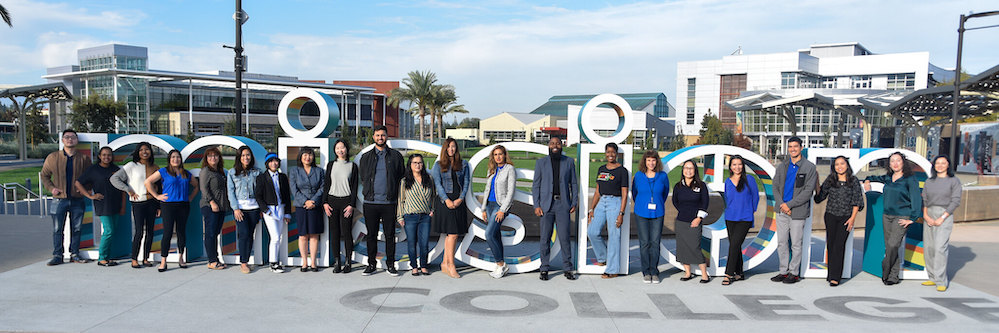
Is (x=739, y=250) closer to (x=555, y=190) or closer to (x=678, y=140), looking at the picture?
(x=555, y=190)

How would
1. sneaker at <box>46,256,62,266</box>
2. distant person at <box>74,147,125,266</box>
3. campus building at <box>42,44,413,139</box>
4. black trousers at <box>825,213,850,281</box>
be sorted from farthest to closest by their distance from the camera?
campus building at <box>42,44,413,139</box> < sneaker at <box>46,256,62,266</box> < distant person at <box>74,147,125,266</box> < black trousers at <box>825,213,850,281</box>

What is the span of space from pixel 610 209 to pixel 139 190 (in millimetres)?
5384

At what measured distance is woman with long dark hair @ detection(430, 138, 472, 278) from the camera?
6.50 meters

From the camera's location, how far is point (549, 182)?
654 cm

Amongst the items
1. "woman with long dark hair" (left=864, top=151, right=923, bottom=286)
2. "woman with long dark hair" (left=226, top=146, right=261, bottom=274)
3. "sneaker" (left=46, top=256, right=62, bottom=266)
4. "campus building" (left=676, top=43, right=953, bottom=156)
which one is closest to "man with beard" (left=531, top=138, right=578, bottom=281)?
"woman with long dark hair" (left=226, top=146, right=261, bottom=274)

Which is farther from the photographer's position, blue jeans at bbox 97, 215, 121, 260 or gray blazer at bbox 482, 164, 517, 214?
blue jeans at bbox 97, 215, 121, 260

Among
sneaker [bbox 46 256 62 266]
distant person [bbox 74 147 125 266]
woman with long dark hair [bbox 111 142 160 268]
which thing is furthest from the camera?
sneaker [bbox 46 256 62 266]

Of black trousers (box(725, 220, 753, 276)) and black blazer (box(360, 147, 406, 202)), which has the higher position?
black blazer (box(360, 147, 406, 202))

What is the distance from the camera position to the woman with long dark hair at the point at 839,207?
21.4 feet

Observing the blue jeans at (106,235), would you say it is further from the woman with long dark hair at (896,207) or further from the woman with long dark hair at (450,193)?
the woman with long dark hair at (896,207)

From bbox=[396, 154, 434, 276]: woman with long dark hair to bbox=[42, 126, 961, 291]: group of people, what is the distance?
13 millimetres

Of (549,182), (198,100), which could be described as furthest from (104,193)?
(198,100)

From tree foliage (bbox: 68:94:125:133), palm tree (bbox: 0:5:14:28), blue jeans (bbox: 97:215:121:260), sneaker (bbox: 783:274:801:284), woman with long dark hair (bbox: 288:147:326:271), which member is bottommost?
sneaker (bbox: 783:274:801:284)

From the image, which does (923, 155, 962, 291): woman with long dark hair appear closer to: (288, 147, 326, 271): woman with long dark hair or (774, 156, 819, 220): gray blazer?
(774, 156, 819, 220): gray blazer
